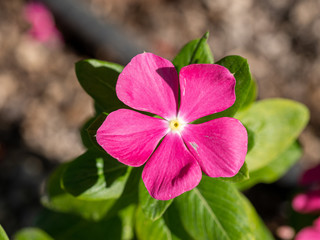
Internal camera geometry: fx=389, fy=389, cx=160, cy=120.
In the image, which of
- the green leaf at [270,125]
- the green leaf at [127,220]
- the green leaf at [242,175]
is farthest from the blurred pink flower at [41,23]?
the green leaf at [242,175]

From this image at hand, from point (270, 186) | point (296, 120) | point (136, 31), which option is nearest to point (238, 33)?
point (136, 31)

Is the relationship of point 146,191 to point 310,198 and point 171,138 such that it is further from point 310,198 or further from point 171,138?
point 310,198

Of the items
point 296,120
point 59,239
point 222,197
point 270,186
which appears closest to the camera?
point 222,197

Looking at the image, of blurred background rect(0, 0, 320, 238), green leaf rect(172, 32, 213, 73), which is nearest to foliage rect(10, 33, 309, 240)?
green leaf rect(172, 32, 213, 73)

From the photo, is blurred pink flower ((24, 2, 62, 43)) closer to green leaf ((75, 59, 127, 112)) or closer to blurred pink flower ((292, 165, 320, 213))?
green leaf ((75, 59, 127, 112))

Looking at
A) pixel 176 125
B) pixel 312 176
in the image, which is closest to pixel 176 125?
pixel 176 125

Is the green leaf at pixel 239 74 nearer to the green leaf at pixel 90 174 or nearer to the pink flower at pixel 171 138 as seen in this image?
the pink flower at pixel 171 138

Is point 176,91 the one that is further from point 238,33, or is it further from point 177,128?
point 238,33
